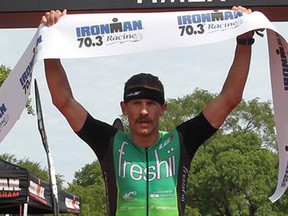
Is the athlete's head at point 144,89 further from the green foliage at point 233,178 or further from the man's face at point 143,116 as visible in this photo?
the green foliage at point 233,178

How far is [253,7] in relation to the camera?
4367mm

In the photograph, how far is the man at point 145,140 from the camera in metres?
3.09

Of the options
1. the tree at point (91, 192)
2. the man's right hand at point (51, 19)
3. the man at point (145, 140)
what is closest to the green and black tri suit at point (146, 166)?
the man at point (145, 140)

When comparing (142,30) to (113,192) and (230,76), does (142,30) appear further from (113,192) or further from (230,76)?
(113,192)

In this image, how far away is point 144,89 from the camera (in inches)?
126

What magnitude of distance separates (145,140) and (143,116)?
0.12 meters

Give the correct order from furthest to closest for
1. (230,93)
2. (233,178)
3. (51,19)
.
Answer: (233,178) → (51,19) → (230,93)

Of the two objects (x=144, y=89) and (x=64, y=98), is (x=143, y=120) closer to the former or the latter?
(x=144, y=89)

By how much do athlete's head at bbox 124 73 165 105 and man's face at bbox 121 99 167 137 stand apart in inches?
0.8

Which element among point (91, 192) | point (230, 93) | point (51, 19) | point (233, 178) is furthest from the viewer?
point (91, 192)

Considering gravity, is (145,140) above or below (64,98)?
below

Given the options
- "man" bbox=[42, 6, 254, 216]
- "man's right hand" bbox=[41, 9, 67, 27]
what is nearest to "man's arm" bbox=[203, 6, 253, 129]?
"man" bbox=[42, 6, 254, 216]

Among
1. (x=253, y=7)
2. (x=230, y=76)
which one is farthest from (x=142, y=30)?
(x=253, y=7)

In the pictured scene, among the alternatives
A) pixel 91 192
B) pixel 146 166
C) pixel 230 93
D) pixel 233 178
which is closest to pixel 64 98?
pixel 146 166
